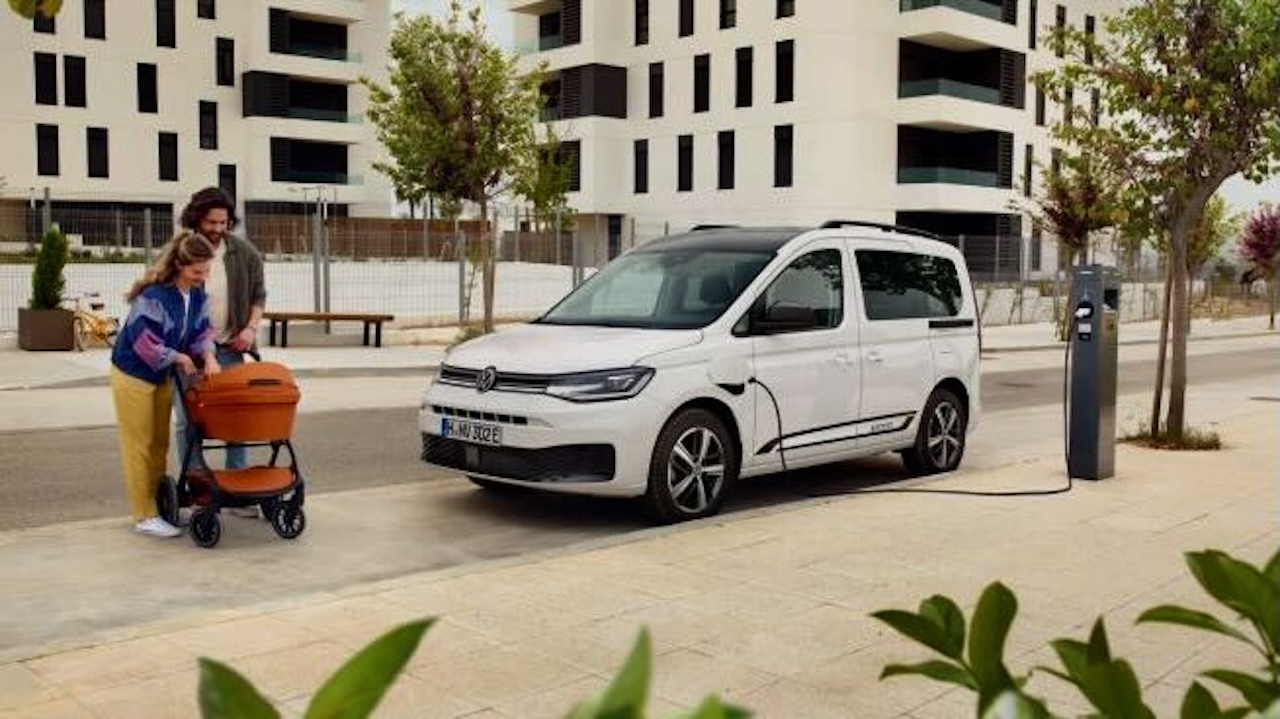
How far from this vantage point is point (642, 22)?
50094mm

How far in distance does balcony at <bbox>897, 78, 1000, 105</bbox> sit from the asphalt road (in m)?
31.4

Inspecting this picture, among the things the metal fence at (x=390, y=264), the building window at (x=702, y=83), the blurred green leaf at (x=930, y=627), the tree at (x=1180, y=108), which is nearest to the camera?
the blurred green leaf at (x=930, y=627)

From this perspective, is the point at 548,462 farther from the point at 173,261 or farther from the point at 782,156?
the point at 782,156

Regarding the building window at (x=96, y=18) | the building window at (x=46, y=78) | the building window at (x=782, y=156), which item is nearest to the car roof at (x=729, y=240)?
the building window at (x=782, y=156)

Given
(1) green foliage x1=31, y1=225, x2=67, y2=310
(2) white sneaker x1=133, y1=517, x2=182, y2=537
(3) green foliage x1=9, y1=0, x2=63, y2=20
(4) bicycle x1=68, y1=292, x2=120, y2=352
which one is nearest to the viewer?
(3) green foliage x1=9, y1=0, x2=63, y2=20

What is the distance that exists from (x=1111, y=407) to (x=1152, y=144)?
9.57 ft

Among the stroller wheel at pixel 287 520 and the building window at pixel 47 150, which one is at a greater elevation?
the building window at pixel 47 150

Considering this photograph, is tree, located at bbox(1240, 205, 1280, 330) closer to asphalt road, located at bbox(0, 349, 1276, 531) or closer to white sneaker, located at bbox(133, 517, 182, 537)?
asphalt road, located at bbox(0, 349, 1276, 531)

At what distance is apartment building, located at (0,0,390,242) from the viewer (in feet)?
167

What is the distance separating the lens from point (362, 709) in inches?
35.8

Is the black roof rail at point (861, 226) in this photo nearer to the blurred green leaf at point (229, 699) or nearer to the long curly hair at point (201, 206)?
the long curly hair at point (201, 206)

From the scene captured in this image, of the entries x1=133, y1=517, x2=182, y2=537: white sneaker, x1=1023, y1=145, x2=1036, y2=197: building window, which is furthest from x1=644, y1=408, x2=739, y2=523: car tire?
x1=1023, y1=145, x2=1036, y2=197: building window

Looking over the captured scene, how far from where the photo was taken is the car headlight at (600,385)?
7.58 metres

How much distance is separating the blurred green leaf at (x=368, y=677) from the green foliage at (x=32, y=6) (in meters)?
1.57
